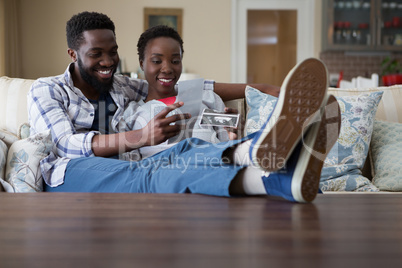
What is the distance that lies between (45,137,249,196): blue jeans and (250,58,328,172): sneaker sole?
0.16m

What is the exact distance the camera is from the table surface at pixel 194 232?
0.70 m

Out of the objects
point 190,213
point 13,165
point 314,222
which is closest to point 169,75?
point 13,165

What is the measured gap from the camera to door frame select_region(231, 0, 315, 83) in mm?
6008

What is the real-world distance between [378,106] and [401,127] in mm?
202

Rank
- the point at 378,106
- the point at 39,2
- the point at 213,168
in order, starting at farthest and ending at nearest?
the point at 39,2 < the point at 378,106 < the point at 213,168

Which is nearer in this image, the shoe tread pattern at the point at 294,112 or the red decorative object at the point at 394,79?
the shoe tread pattern at the point at 294,112

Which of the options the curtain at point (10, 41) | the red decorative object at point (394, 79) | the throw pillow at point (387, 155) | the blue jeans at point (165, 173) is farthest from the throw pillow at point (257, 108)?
the curtain at point (10, 41)

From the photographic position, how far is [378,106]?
2.11 m

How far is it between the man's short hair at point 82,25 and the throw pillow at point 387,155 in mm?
1257

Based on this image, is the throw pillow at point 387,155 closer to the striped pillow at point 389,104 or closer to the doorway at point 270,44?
the striped pillow at point 389,104

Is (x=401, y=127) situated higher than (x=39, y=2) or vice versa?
(x=39, y=2)

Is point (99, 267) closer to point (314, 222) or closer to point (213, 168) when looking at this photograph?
point (314, 222)

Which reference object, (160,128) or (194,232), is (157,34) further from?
(194,232)

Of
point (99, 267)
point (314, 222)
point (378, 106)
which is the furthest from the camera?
point (378, 106)
